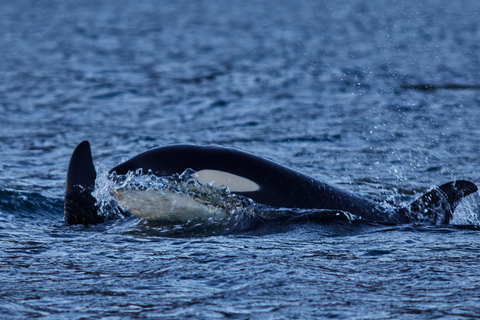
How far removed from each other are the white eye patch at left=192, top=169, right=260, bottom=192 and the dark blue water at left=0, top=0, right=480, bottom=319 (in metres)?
0.49

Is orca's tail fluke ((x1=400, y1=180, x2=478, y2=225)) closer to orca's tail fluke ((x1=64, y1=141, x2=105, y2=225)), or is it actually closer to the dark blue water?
the dark blue water

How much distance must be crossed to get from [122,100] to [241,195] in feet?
37.4

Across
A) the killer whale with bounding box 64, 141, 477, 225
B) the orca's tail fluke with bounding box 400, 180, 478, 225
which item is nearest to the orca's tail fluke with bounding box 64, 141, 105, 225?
the killer whale with bounding box 64, 141, 477, 225

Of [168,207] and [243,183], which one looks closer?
[243,183]

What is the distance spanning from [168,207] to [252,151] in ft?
17.4

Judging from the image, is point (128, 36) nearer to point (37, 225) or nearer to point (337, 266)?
point (37, 225)

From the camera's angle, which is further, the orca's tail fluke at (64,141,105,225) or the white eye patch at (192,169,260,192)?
the orca's tail fluke at (64,141,105,225)

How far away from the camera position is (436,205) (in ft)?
25.3

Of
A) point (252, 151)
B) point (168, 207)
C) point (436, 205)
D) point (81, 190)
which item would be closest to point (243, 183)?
point (168, 207)

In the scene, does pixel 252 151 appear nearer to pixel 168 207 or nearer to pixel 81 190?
pixel 168 207

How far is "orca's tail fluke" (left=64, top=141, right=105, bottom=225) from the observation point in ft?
24.9

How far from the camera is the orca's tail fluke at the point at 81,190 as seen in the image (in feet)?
24.9

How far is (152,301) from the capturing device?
4.82m

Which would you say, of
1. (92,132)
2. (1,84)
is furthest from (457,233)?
(1,84)
